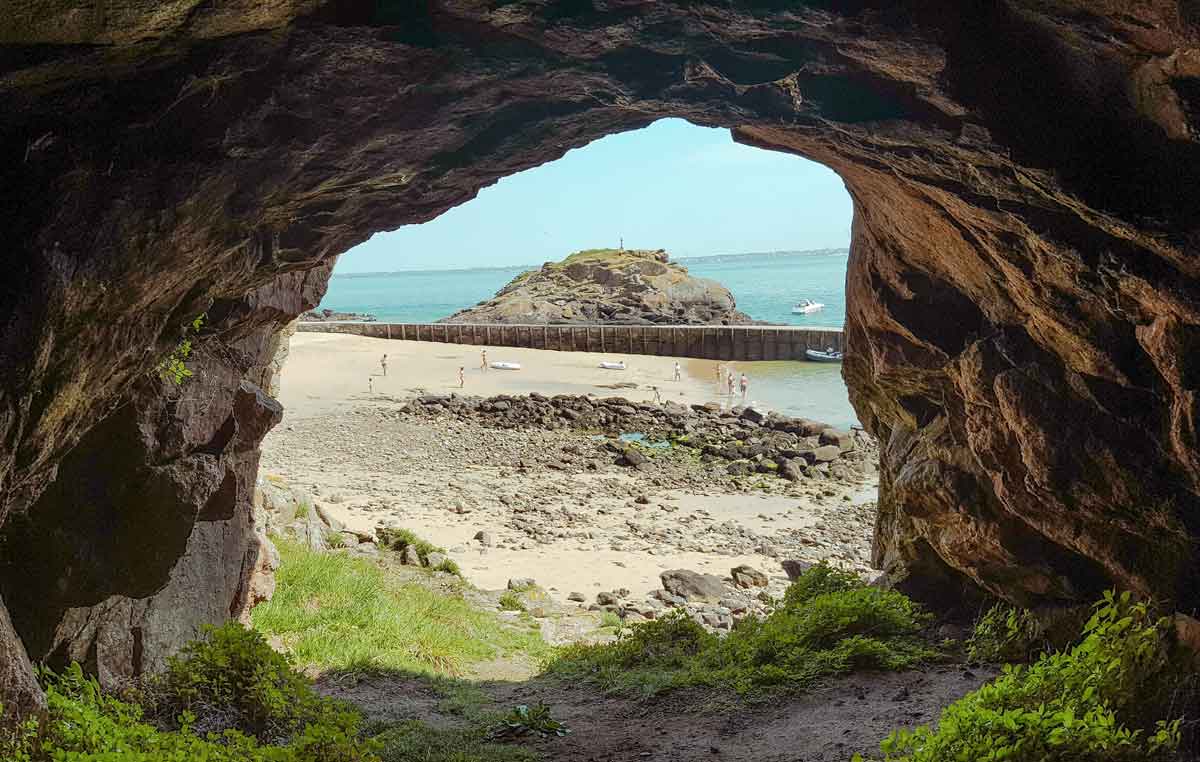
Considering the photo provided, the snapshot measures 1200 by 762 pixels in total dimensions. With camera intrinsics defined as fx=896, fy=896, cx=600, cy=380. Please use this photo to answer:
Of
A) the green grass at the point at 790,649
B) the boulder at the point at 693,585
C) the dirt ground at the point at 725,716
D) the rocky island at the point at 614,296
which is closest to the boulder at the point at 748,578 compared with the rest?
the boulder at the point at 693,585

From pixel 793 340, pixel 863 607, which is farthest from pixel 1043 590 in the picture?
pixel 793 340

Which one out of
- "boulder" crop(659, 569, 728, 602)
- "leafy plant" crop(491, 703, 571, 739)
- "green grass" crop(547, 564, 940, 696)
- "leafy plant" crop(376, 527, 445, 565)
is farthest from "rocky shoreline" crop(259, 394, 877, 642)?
"leafy plant" crop(491, 703, 571, 739)

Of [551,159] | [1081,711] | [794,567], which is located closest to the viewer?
[1081,711]

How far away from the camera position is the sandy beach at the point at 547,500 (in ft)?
61.8

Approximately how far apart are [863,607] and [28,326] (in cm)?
935

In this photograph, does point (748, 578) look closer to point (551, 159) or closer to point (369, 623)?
point (369, 623)

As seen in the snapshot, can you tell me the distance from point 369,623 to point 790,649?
6.26 metres

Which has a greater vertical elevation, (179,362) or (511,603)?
(179,362)

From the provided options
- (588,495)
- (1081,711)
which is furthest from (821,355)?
(1081,711)

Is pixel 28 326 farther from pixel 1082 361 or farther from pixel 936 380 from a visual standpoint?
pixel 936 380

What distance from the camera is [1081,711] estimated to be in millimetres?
6461

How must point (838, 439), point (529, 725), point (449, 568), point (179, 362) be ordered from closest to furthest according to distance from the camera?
point (179, 362), point (529, 725), point (449, 568), point (838, 439)

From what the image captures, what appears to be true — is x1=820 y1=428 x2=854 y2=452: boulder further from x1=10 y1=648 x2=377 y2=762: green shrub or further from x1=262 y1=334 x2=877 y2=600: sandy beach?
x1=10 y1=648 x2=377 y2=762: green shrub

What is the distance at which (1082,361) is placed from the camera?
7172 mm
